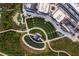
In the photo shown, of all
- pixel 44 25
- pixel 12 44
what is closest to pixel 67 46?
pixel 44 25

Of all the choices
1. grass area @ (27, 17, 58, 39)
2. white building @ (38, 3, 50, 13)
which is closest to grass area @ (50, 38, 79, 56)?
grass area @ (27, 17, 58, 39)

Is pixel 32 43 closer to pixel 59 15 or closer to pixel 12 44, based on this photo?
pixel 12 44

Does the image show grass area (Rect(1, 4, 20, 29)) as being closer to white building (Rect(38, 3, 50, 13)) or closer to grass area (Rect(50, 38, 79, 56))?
white building (Rect(38, 3, 50, 13))

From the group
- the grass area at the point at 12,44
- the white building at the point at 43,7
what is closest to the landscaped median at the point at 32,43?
the grass area at the point at 12,44

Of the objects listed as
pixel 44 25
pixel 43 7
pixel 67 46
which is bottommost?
pixel 67 46

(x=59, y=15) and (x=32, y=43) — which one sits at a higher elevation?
(x=59, y=15)

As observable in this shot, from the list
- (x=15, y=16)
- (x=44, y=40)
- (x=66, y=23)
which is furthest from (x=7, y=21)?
(x=66, y=23)

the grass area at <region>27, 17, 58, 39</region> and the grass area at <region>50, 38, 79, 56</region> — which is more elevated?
the grass area at <region>27, 17, 58, 39</region>
